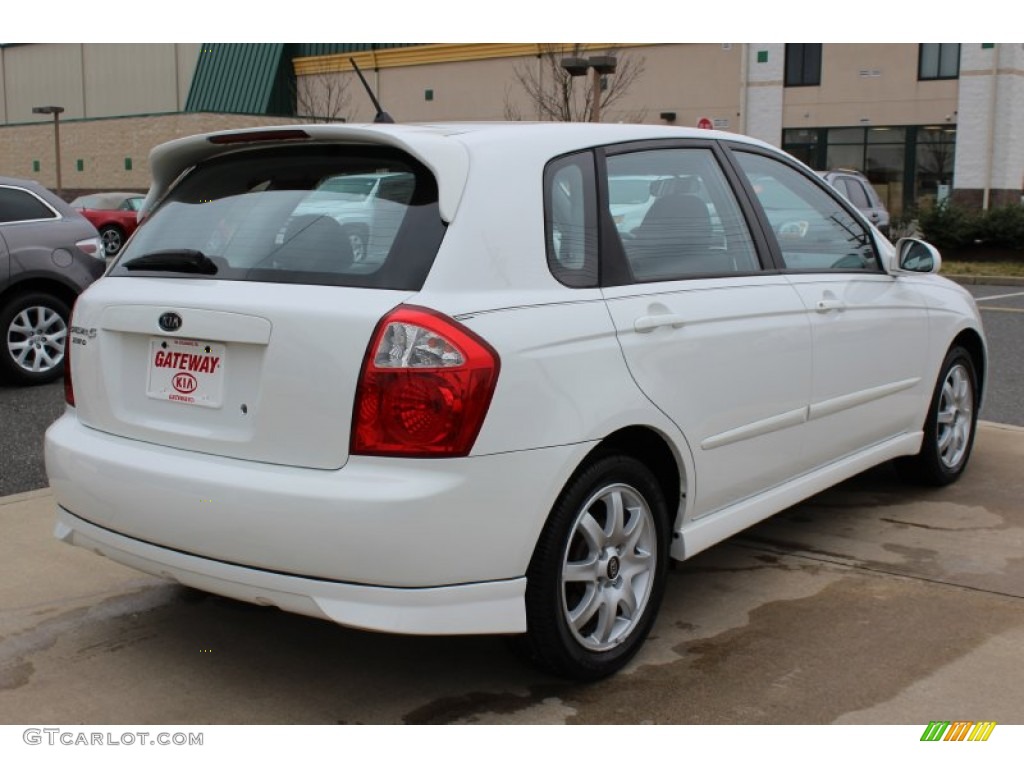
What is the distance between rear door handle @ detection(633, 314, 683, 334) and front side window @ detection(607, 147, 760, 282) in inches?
5.8

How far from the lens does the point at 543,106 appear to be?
32656 millimetres

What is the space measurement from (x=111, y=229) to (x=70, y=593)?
24.4 metres

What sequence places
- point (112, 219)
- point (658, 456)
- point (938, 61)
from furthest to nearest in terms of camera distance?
point (938, 61) < point (112, 219) < point (658, 456)

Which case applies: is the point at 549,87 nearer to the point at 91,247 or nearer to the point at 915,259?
the point at 91,247

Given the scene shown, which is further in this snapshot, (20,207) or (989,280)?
(989,280)

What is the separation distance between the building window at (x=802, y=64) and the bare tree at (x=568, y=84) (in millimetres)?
4322

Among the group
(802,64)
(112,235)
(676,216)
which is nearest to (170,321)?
(676,216)

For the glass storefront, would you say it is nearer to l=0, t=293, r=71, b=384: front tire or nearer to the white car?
l=0, t=293, r=71, b=384: front tire

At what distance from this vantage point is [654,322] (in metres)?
3.66

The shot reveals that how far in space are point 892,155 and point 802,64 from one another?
145 inches

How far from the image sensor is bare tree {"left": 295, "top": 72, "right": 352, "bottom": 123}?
3959 cm

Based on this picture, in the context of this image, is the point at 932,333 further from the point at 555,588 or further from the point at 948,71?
the point at 948,71

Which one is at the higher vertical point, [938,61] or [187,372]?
Result: [938,61]

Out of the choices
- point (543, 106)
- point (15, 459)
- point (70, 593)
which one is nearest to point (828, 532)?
point (70, 593)
